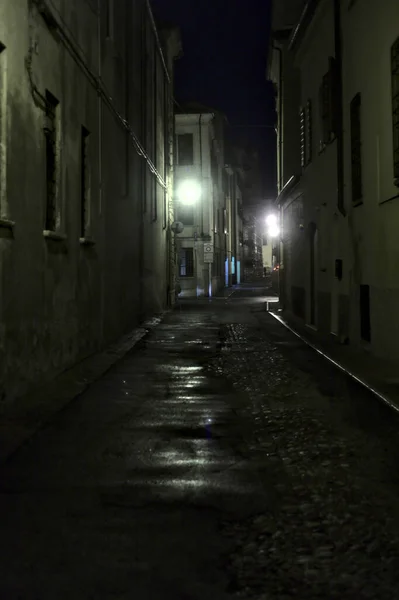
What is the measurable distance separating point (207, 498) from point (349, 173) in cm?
992

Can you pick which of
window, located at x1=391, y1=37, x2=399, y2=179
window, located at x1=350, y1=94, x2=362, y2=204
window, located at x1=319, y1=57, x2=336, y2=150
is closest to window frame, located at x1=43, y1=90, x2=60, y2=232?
window, located at x1=391, y1=37, x2=399, y2=179

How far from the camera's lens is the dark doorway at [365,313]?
12.0 m

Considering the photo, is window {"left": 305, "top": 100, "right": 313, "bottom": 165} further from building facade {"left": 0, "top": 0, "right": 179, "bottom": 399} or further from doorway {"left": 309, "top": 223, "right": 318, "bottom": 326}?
building facade {"left": 0, "top": 0, "right": 179, "bottom": 399}

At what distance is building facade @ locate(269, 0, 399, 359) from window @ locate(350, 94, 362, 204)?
20 millimetres

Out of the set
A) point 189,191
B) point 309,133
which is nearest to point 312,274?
point 309,133

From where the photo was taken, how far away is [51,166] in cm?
927

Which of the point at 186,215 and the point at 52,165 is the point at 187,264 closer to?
the point at 186,215

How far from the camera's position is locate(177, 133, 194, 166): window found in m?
40.0

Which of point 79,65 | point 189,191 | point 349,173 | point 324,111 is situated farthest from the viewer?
point 189,191

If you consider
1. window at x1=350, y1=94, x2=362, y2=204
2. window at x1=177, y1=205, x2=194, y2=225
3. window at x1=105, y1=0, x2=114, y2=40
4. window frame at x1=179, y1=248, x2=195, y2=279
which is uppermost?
window at x1=105, y1=0, x2=114, y2=40

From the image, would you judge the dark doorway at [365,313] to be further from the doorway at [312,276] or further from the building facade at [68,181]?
the doorway at [312,276]

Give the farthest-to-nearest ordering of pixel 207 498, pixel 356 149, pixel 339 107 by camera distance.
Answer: pixel 339 107
pixel 356 149
pixel 207 498

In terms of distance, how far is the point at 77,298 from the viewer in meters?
10.4

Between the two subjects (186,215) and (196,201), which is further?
(186,215)
